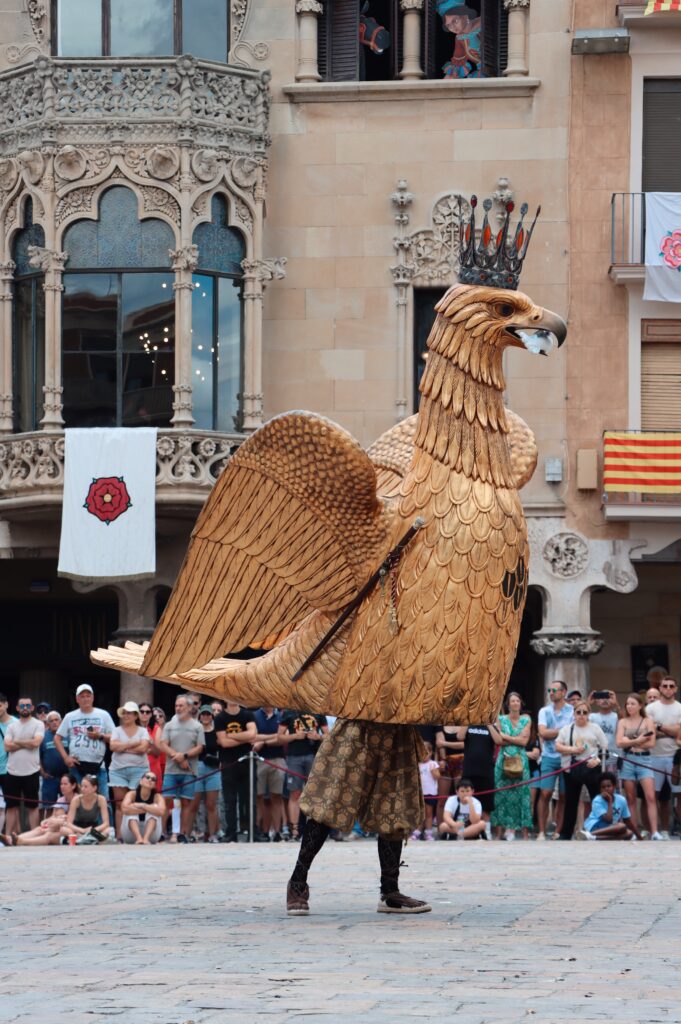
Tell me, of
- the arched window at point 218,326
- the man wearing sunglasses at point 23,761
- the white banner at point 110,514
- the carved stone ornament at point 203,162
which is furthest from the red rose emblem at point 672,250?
→ the man wearing sunglasses at point 23,761

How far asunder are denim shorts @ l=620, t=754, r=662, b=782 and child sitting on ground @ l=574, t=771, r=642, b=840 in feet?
1.68

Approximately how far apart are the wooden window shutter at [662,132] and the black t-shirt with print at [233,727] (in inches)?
408

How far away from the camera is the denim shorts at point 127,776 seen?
1988 cm

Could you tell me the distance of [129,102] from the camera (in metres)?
26.4

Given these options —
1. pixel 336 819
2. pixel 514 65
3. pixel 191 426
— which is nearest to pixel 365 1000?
pixel 336 819

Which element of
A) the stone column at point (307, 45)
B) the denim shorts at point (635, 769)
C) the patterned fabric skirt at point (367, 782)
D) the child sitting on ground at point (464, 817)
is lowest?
the child sitting on ground at point (464, 817)

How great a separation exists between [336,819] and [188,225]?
16390 millimetres

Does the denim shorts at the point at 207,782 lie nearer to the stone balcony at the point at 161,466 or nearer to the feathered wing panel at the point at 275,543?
the stone balcony at the point at 161,466

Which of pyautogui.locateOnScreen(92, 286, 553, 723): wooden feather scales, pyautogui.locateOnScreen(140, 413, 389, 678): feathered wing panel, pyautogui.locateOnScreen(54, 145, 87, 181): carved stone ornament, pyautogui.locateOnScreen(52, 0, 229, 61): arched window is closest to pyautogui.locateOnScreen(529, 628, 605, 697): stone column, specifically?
pyautogui.locateOnScreen(54, 145, 87, 181): carved stone ornament

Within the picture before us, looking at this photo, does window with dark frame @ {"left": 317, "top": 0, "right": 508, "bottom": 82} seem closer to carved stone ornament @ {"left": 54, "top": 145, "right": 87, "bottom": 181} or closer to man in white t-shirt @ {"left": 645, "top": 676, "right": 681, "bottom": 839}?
carved stone ornament @ {"left": 54, "top": 145, "right": 87, "bottom": 181}

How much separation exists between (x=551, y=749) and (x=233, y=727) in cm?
313

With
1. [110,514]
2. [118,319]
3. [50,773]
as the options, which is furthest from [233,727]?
[118,319]

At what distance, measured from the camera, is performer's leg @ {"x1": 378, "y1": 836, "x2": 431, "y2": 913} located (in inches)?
438

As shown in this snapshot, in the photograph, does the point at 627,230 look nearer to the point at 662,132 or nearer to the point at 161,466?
the point at 662,132
